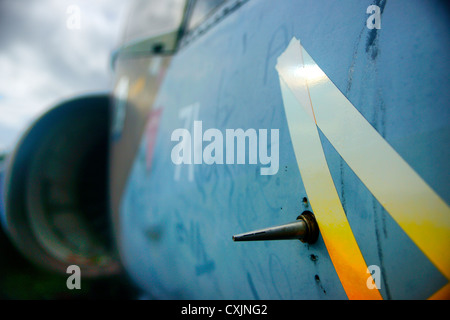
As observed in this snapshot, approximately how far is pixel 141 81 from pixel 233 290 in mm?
1581

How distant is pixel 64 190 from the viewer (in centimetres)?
249

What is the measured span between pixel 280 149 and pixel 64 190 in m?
2.30

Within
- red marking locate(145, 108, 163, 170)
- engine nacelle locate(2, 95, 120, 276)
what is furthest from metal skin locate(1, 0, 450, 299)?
engine nacelle locate(2, 95, 120, 276)

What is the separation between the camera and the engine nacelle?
2.18 metres

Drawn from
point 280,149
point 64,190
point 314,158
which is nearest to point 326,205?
point 314,158

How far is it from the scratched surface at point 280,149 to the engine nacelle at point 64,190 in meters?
0.93

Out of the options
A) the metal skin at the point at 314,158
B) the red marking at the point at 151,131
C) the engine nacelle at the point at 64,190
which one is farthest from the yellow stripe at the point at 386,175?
the engine nacelle at the point at 64,190

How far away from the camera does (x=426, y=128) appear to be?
1.54 ft

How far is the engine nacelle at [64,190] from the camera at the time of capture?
2.18 meters

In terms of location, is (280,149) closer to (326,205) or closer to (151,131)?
(326,205)

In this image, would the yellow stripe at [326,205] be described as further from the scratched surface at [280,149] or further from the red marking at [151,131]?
the red marking at [151,131]
